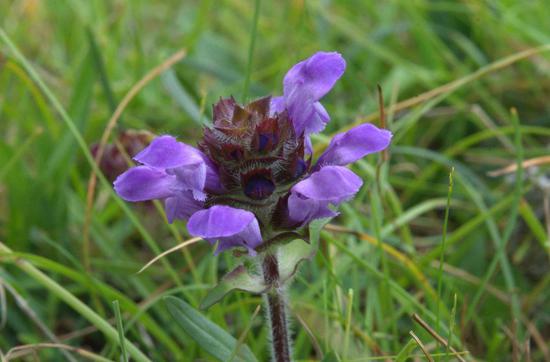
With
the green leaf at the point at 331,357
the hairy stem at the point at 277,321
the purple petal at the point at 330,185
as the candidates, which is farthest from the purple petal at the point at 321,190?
the green leaf at the point at 331,357

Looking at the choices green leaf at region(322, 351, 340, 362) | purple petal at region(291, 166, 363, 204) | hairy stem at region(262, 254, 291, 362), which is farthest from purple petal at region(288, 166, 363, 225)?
green leaf at region(322, 351, 340, 362)

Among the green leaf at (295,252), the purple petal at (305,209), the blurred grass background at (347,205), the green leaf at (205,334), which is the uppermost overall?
the purple petal at (305,209)

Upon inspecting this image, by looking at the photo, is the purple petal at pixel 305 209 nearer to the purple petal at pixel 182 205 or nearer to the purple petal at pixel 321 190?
the purple petal at pixel 321 190

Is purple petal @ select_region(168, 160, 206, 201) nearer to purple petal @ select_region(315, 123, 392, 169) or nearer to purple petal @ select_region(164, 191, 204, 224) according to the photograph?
purple petal @ select_region(164, 191, 204, 224)

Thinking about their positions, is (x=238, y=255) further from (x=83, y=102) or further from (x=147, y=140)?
(x=83, y=102)

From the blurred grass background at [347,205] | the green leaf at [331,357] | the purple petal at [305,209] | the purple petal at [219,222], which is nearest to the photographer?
the purple petal at [219,222]

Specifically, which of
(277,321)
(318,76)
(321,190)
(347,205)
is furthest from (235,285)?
(347,205)

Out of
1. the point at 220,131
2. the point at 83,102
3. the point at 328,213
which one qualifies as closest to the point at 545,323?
the point at 328,213
